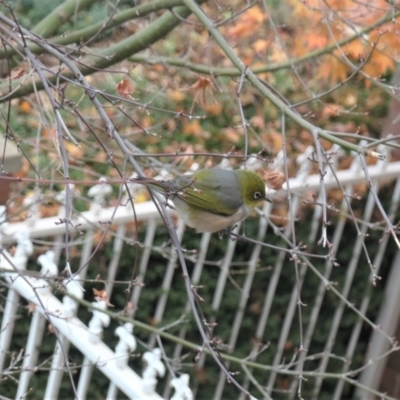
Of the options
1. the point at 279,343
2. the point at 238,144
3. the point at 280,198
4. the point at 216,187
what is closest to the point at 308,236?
the point at 280,198

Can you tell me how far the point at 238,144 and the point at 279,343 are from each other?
1.65 m

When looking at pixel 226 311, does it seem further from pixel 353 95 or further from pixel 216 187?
pixel 353 95

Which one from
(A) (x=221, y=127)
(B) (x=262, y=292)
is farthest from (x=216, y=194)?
(A) (x=221, y=127)

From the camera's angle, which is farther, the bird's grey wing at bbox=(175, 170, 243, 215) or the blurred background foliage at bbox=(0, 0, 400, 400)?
the blurred background foliage at bbox=(0, 0, 400, 400)

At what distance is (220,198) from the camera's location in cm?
283

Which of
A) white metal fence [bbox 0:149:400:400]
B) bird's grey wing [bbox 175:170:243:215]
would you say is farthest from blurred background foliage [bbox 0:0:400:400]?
bird's grey wing [bbox 175:170:243:215]

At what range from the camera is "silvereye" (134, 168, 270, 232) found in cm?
281

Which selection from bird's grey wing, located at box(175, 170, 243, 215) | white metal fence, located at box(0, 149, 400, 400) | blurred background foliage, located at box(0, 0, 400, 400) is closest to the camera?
bird's grey wing, located at box(175, 170, 243, 215)

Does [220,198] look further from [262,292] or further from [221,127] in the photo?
[221,127]

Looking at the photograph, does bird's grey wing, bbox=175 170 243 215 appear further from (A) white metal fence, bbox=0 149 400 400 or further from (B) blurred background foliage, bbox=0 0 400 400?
(A) white metal fence, bbox=0 149 400 400

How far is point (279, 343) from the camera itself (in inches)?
183

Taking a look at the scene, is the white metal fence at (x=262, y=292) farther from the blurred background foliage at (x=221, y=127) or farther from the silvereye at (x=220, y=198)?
the silvereye at (x=220, y=198)

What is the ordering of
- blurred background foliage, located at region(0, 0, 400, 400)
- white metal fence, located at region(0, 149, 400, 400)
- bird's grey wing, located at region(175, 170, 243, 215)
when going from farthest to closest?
1. blurred background foliage, located at region(0, 0, 400, 400)
2. white metal fence, located at region(0, 149, 400, 400)
3. bird's grey wing, located at region(175, 170, 243, 215)

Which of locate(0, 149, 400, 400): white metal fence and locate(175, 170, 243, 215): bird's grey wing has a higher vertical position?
locate(175, 170, 243, 215): bird's grey wing
